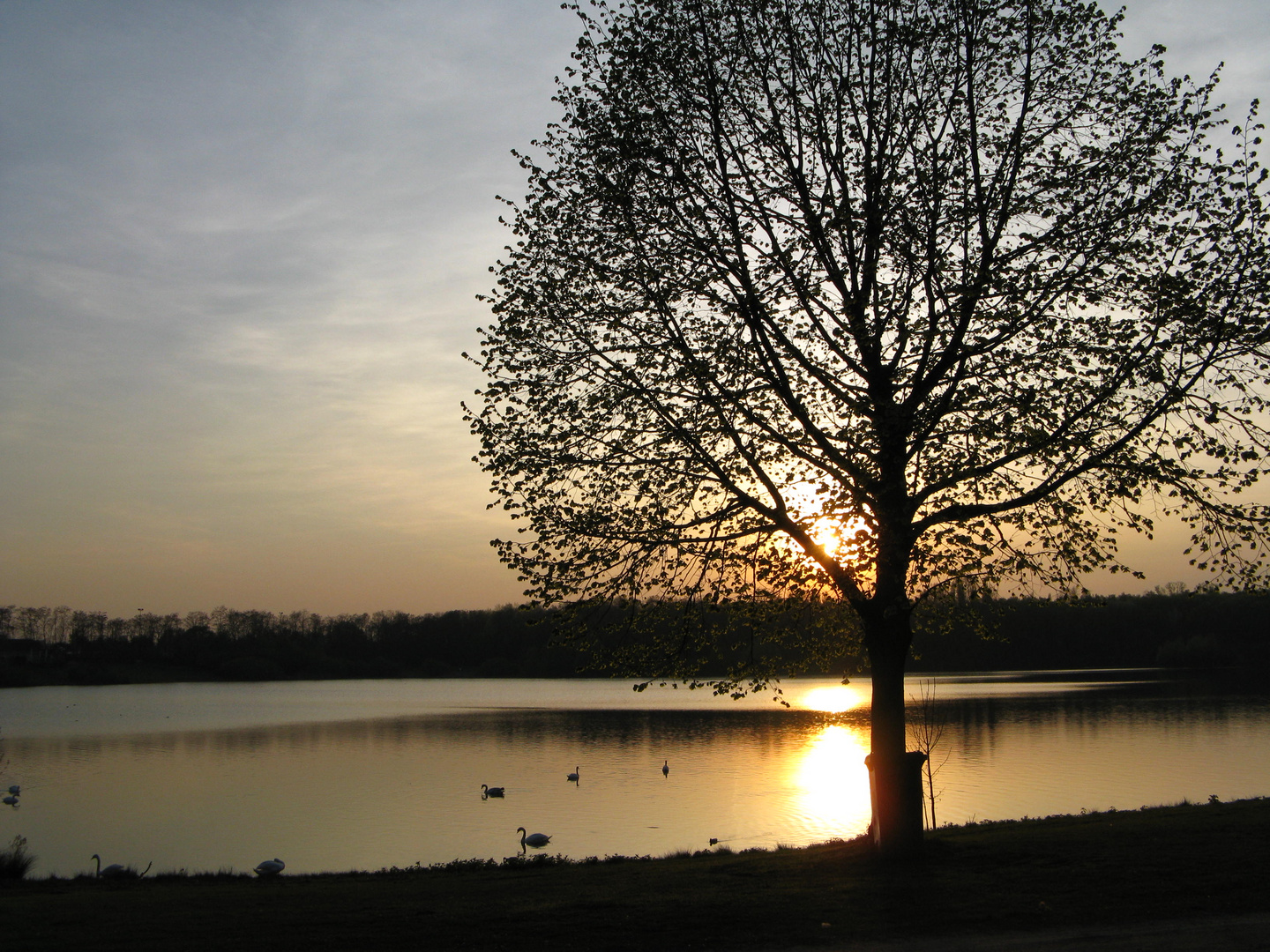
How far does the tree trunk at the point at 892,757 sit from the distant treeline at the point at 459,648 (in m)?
96.5

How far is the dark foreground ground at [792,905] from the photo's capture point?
9883 mm

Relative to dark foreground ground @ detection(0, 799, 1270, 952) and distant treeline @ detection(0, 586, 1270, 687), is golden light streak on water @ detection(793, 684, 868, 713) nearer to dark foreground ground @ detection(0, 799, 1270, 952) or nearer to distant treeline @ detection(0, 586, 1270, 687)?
distant treeline @ detection(0, 586, 1270, 687)

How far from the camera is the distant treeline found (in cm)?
11606

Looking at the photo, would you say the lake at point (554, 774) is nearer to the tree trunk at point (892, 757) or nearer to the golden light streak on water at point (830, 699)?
the golden light streak on water at point (830, 699)

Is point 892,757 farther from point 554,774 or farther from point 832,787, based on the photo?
point 554,774

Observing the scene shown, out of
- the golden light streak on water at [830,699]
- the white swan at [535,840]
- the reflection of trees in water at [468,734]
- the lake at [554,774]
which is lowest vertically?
the golden light streak on water at [830,699]

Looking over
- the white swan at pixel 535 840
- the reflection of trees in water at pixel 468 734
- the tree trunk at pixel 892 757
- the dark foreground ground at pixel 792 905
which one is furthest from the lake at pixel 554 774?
the tree trunk at pixel 892 757

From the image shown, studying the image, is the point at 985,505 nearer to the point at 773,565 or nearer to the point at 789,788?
the point at 773,565

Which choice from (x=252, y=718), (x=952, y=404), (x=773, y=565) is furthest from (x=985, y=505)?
(x=252, y=718)

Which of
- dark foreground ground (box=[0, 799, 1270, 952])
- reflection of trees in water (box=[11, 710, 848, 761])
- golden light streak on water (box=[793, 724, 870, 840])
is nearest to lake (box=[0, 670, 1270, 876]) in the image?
golden light streak on water (box=[793, 724, 870, 840])

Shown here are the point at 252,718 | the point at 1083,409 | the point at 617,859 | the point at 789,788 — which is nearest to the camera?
the point at 1083,409

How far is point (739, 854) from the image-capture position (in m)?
17.6

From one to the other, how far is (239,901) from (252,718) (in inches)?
2651

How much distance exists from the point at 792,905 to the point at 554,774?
32.7 metres
